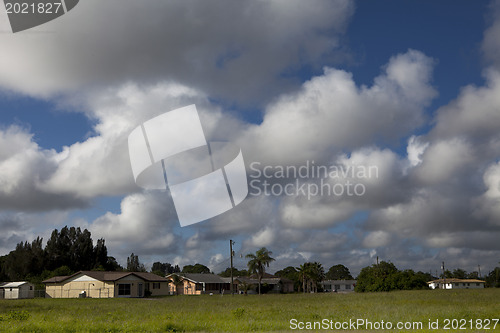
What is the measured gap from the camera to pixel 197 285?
9600 cm

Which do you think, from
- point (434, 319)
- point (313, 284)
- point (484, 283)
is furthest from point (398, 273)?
point (484, 283)

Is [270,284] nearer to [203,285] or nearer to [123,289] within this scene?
[203,285]

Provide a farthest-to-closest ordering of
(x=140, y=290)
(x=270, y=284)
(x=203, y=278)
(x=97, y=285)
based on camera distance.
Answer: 1. (x=270, y=284)
2. (x=203, y=278)
3. (x=140, y=290)
4. (x=97, y=285)

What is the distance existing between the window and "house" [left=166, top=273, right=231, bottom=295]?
2523cm

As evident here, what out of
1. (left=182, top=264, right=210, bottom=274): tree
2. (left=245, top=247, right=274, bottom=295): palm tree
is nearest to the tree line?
(left=245, top=247, right=274, bottom=295): palm tree

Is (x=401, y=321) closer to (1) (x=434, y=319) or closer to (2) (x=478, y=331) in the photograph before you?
(1) (x=434, y=319)

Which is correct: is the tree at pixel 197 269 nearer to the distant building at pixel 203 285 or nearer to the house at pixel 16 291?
the distant building at pixel 203 285

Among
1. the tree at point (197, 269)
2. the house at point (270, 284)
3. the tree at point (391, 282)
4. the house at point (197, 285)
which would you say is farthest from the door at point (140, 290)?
the tree at point (197, 269)

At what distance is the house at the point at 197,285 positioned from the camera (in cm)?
9550

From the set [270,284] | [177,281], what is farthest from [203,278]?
[270,284]

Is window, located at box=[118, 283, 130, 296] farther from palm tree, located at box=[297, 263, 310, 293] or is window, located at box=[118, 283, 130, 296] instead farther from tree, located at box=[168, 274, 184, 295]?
palm tree, located at box=[297, 263, 310, 293]

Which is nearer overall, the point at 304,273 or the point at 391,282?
the point at 391,282

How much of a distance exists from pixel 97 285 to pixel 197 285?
1198 inches

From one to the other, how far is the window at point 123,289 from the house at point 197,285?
82.8 ft
